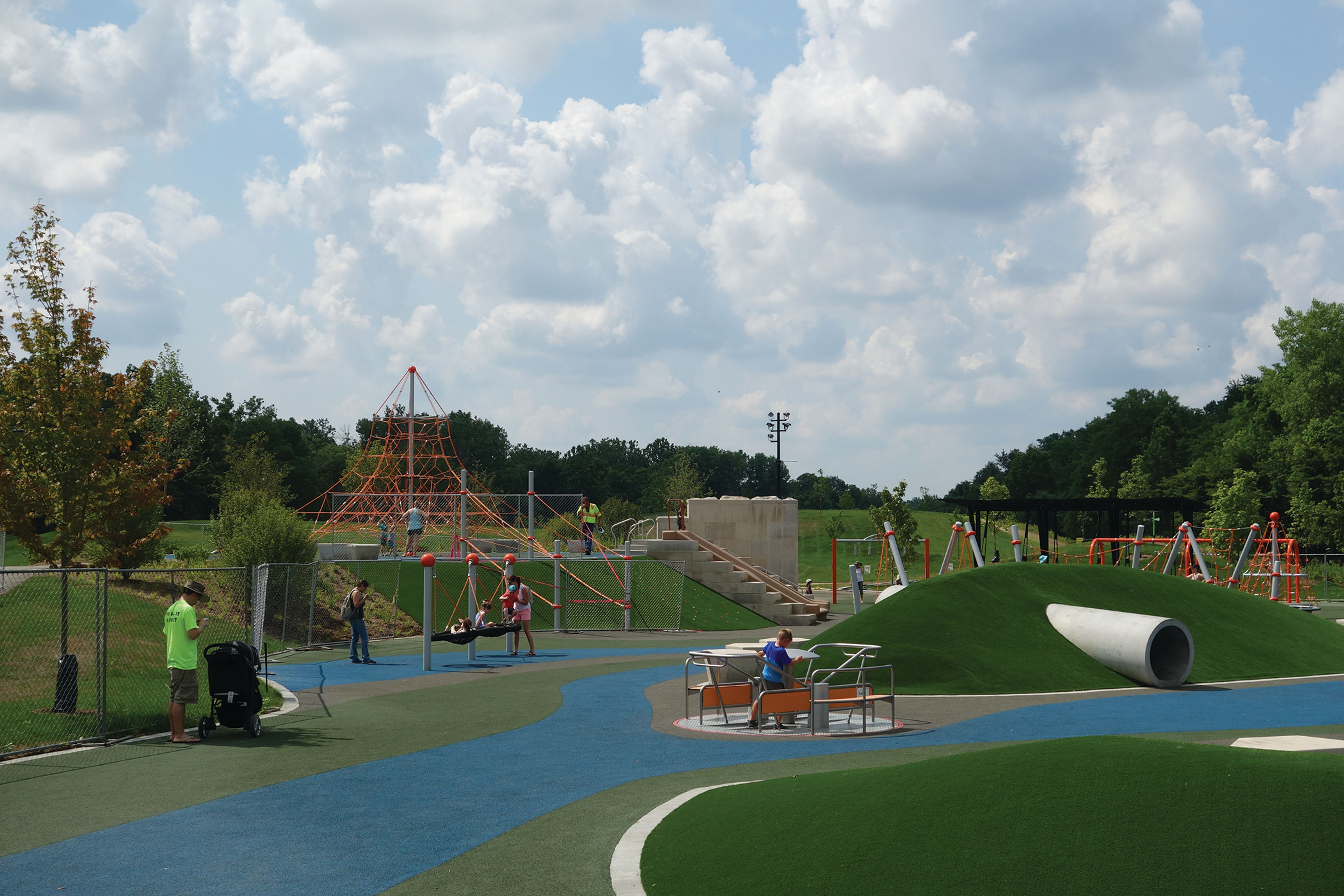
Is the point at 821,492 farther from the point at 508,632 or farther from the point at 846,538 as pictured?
the point at 508,632

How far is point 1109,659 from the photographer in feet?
62.5

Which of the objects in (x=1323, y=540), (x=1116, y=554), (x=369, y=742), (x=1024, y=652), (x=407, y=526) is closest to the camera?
(x=369, y=742)

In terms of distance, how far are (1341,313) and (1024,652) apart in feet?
196

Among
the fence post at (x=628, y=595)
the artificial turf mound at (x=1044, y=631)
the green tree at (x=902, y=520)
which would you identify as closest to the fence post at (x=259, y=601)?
the fence post at (x=628, y=595)

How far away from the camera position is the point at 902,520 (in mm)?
54156

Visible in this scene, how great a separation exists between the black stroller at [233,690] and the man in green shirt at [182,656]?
31 cm

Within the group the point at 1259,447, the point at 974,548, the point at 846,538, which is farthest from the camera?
the point at 846,538

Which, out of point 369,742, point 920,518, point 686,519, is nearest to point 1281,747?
point 369,742

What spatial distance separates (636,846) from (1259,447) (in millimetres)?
76229

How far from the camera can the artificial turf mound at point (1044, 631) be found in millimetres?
18281

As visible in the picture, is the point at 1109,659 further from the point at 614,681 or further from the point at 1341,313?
the point at 1341,313

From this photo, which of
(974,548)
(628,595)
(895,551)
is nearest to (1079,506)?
(974,548)

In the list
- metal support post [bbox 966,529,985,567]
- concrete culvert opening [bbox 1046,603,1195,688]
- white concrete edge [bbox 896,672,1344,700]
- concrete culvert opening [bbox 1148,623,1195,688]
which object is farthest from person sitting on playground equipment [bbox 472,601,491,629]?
metal support post [bbox 966,529,985,567]

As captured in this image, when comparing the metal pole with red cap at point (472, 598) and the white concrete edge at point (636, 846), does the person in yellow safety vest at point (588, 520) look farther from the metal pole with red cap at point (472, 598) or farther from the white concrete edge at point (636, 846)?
the white concrete edge at point (636, 846)
